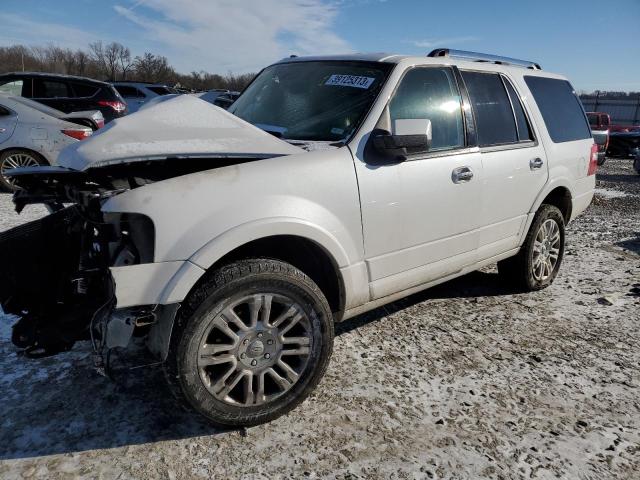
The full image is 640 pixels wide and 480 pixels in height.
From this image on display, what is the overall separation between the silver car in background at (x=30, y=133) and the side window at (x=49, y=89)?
1.69 m

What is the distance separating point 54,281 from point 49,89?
7.97 metres

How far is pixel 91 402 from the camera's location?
2670 millimetres

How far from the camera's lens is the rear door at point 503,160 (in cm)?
358

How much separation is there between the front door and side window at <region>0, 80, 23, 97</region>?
321 inches

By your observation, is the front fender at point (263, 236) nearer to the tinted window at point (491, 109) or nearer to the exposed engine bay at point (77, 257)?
the exposed engine bay at point (77, 257)

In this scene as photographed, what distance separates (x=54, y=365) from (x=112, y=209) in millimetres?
1491

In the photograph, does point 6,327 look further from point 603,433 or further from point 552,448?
point 603,433

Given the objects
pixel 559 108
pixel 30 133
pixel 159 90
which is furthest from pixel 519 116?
pixel 159 90

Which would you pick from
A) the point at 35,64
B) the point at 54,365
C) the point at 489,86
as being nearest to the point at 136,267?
the point at 54,365

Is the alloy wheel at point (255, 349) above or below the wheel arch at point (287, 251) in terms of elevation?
below

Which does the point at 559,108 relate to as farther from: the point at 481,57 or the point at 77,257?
the point at 77,257

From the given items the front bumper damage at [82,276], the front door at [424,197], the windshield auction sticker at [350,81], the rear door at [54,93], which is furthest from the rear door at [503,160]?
the rear door at [54,93]

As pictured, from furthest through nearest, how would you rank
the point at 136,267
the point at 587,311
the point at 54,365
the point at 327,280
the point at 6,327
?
the point at 587,311 < the point at 6,327 < the point at 54,365 < the point at 327,280 < the point at 136,267

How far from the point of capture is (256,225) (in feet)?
A: 7.64
